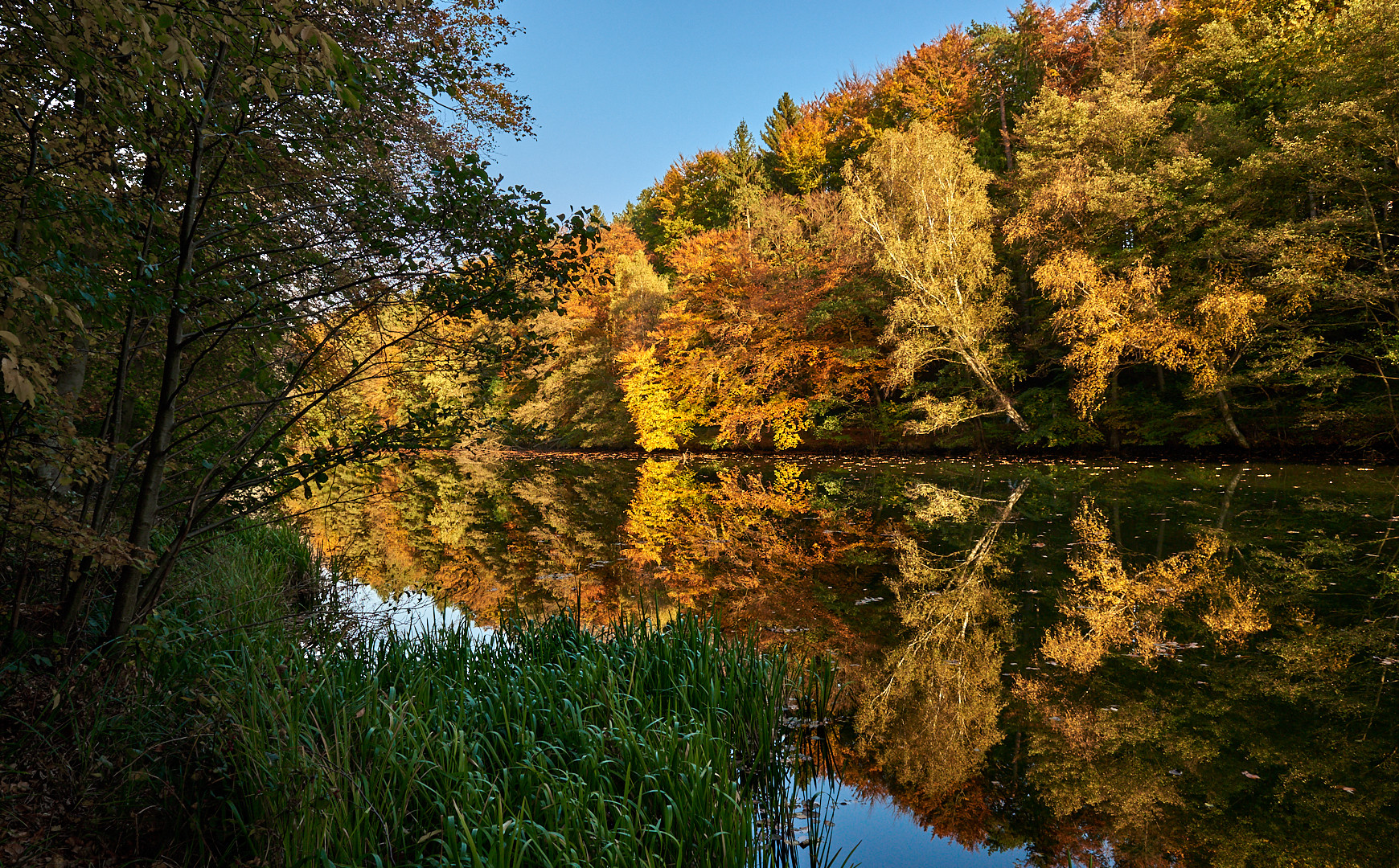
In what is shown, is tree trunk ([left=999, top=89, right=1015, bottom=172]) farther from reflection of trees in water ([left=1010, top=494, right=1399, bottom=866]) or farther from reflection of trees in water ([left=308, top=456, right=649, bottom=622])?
reflection of trees in water ([left=1010, top=494, right=1399, bottom=866])

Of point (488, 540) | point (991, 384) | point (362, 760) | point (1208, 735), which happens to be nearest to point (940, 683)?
point (1208, 735)

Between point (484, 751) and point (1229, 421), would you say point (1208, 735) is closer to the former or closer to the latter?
point (484, 751)

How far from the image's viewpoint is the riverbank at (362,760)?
252cm

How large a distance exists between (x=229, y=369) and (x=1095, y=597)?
26.1ft

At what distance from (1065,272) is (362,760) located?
18.7 meters

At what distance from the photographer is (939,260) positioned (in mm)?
19469

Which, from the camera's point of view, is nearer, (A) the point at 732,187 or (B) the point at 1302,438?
(B) the point at 1302,438

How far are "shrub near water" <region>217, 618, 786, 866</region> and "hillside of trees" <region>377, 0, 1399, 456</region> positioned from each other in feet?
5.68

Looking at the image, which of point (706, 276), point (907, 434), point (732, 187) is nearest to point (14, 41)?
point (907, 434)

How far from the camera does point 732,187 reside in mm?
37531

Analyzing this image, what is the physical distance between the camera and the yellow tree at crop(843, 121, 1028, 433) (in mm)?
19391

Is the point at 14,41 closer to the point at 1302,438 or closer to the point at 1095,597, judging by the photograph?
the point at 1095,597

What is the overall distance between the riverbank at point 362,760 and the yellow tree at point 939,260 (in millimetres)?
17269

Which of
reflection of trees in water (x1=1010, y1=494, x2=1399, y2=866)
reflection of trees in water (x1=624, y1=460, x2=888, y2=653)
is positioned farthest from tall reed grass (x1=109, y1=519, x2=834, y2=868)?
reflection of trees in water (x1=1010, y1=494, x2=1399, y2=866)
